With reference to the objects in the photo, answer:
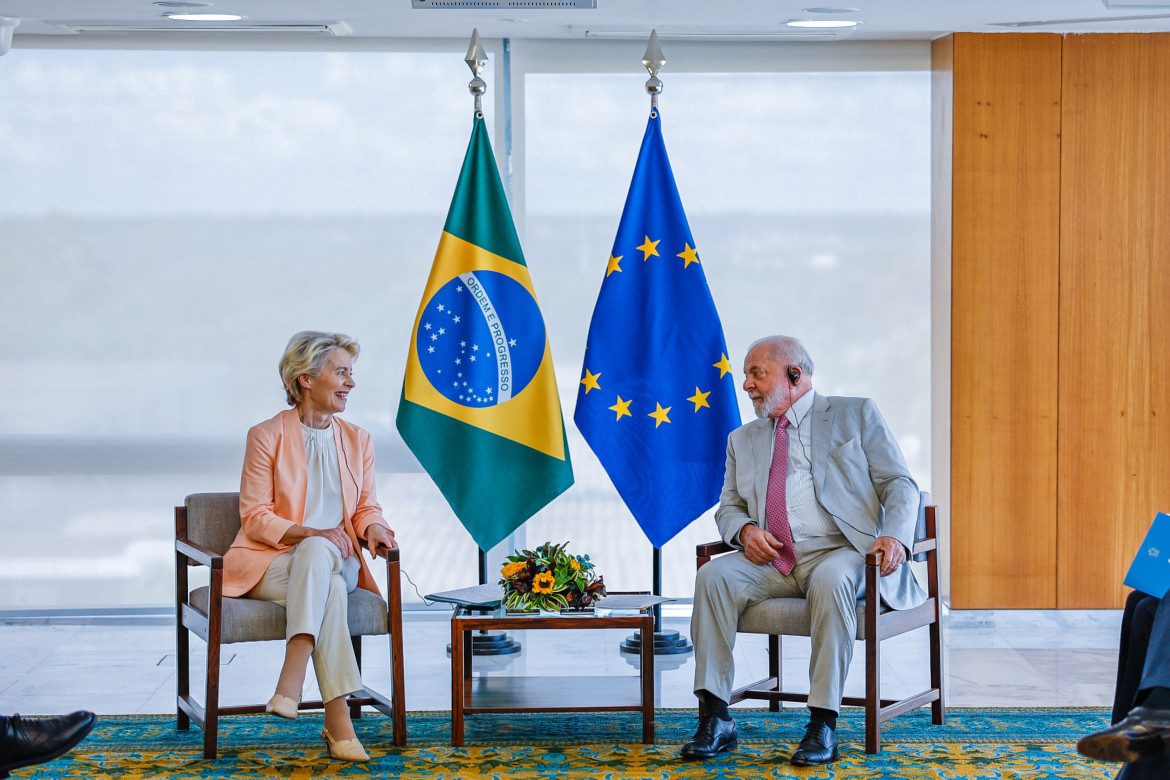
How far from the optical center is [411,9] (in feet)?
15.5

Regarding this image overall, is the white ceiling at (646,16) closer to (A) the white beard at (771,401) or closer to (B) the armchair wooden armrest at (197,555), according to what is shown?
(A) the white beard at (771,401)

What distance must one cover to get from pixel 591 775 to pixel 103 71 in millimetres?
3896

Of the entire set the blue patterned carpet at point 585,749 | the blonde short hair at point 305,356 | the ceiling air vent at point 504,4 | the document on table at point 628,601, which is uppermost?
the ceiling air vent at point 504,4

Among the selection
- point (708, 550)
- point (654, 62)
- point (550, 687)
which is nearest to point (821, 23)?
point (654, 62)

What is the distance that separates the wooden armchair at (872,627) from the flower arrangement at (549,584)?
377 mm

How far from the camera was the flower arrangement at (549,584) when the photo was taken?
374 cm

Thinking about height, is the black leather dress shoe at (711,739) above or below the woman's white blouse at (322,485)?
below

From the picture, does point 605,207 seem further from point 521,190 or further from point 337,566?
point 337,566

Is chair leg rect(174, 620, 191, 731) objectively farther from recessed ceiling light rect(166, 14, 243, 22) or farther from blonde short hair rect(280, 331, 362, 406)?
recessed ceiling light rect(166, 14, 243, 22)

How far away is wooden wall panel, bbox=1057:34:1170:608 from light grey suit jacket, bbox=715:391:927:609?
150cm

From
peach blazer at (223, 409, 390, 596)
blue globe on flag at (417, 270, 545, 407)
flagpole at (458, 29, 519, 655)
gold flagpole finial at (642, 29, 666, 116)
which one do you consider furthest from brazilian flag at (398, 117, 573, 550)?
gold flagpole finial at (642, 29, 666, 116)

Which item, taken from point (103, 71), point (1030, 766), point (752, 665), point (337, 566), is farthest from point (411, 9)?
point (1030, 766)

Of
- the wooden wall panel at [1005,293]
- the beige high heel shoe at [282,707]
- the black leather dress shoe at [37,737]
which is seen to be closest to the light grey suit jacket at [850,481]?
the wooden wall panel at [1005,293]

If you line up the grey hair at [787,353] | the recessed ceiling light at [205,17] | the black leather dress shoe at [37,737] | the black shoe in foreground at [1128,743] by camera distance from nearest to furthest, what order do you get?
the black shoe in foreground at [1128,743]
the black leather dress shoe at [37,737]
the grey hair at [787,353]
the recessed ceiling light at [205,17]
